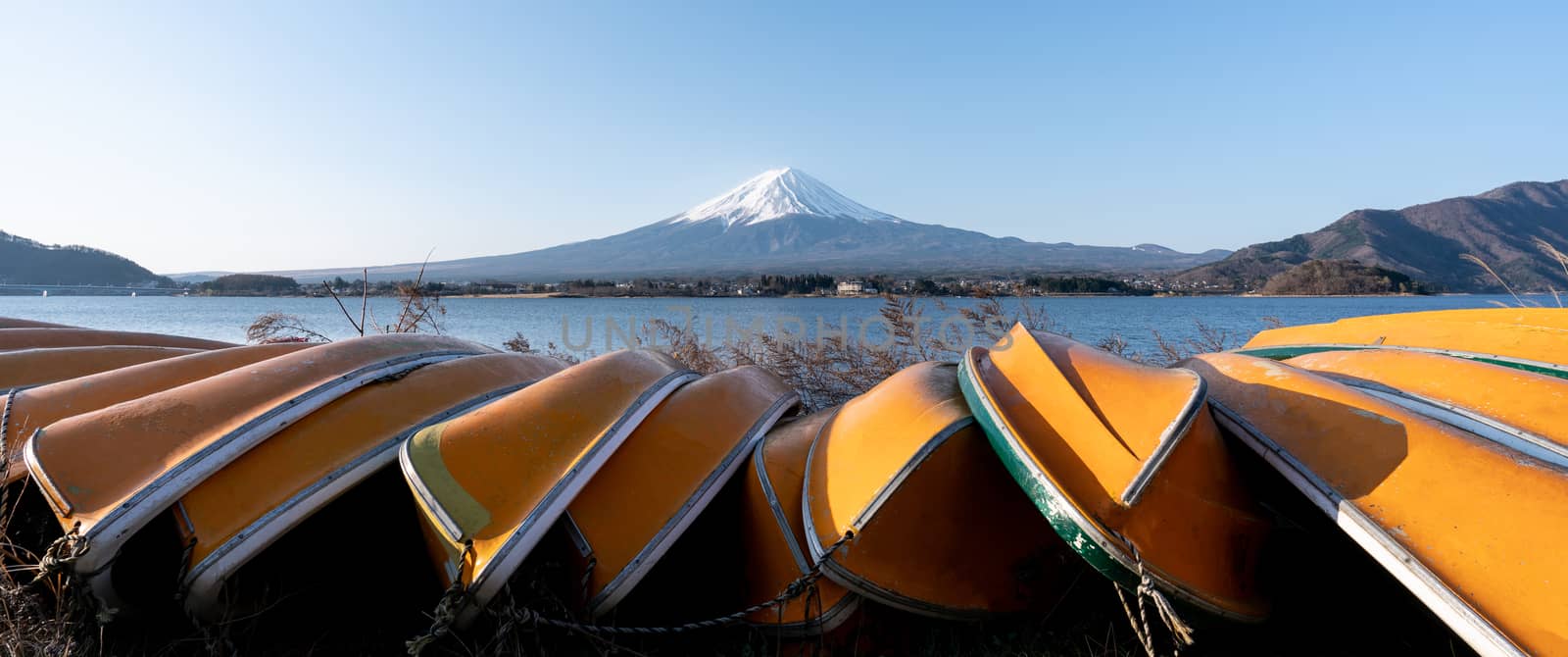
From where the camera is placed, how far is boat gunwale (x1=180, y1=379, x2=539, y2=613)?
2.39 metres

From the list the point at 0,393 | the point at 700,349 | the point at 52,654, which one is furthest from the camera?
the point at 700,349

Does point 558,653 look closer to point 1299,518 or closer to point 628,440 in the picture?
point 628,440

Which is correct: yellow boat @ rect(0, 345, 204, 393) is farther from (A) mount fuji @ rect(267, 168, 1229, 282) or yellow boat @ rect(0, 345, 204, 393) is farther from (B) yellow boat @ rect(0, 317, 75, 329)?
(A) mount fuji @ rect(267, 168, 1229, 282)

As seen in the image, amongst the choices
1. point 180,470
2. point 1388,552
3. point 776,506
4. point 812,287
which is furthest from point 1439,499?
point 812,287

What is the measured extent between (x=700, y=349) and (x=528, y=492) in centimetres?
489

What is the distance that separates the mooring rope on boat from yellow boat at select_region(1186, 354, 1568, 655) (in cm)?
143

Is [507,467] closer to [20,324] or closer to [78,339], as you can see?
[78,339]

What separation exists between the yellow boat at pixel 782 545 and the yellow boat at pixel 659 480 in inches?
5.9

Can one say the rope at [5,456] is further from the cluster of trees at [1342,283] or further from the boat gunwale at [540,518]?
the cluster of trees at [1342,283]

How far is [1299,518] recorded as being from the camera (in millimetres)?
2598

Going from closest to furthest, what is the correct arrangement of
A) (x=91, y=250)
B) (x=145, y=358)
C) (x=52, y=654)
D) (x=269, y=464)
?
(x=52, y=654)
(x=269, y=464)
(x=145, y=358)
(x=91, y=250)

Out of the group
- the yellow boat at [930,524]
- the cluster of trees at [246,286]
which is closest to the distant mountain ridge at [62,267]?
the cluster of trees at [246,286]

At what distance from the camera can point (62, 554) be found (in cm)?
234

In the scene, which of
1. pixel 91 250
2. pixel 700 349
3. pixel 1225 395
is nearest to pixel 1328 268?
pixel 700 349
